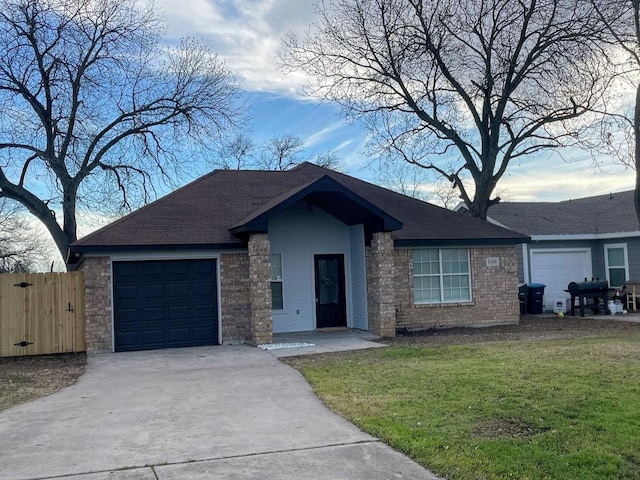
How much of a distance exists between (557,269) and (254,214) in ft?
46.2

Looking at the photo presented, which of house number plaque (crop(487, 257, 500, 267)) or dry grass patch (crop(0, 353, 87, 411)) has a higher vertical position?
house number plaque (crop(487, 257, 500, 267))

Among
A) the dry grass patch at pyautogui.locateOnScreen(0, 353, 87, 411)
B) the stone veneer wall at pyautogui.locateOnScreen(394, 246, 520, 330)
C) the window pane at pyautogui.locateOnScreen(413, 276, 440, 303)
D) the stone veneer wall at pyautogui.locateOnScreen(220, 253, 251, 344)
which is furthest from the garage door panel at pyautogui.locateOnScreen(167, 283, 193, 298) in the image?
the window pane at pyautogui.locateOnScreen(413, 276, 440, 303)

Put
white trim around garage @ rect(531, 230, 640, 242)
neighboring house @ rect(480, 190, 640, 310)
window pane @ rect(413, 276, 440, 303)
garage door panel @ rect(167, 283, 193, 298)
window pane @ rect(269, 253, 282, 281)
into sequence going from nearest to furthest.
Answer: garage door panel @ rect(167, 283, 193, 298), window pane @ rect(269, 253, 282, 281), window pane @ rect(413, 276, 440, 303), white trim around garage @ rect(531, 230, 640, 242), neighboring house @ rect(480, 190, 640, 310)

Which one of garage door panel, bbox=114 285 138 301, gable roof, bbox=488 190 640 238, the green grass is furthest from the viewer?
gable roof, bbox=488 190 640 238

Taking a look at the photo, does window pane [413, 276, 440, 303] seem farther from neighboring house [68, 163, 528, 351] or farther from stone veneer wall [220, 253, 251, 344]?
stone veneer wall [220, 253, 251, 344]

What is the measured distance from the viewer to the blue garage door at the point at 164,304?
1461 centimetres

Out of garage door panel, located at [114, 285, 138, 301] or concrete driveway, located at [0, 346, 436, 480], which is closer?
concrete driveway, located at [0, 346, 436, 480]

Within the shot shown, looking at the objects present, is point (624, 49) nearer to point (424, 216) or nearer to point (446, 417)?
point (424, 216)

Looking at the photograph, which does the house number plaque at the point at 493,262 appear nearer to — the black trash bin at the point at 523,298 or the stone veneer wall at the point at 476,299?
the stone veneer wall at the point at 476,299

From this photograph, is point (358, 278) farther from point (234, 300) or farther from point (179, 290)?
point (179, 290)

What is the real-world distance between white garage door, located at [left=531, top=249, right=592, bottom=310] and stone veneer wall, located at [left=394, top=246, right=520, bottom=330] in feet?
19.0

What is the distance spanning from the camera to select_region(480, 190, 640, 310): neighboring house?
75.7 ft

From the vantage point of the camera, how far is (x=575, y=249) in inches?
944

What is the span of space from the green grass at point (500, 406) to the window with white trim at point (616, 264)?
12.3 metres
